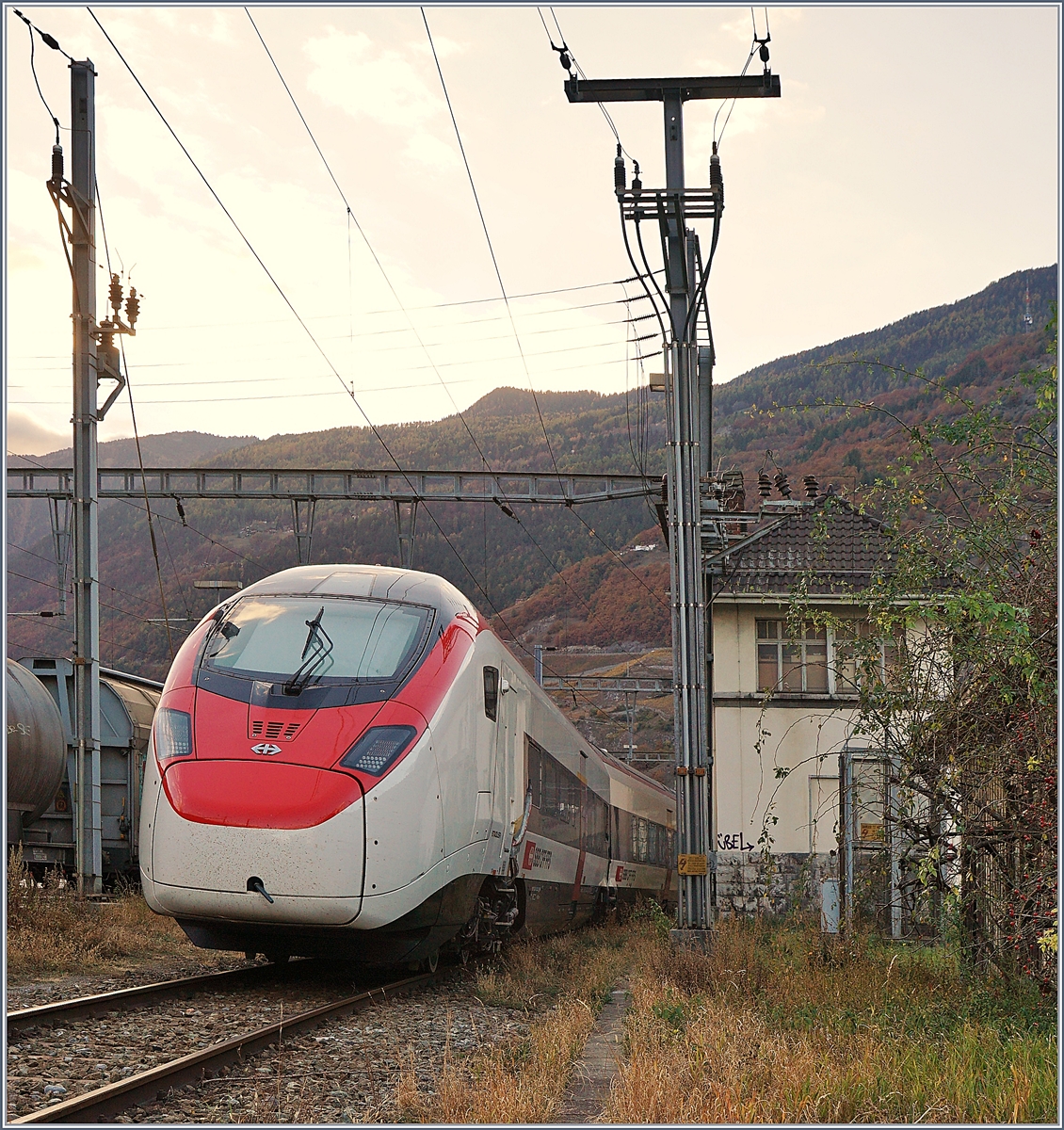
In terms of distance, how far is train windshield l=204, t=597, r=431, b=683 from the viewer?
9.71 metres

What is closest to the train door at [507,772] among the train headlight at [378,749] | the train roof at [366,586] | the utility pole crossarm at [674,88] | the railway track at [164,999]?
the train roof at [366,586]

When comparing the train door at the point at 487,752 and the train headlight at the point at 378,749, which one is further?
the train door at the point at 487,752

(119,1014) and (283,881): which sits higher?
(283,881)

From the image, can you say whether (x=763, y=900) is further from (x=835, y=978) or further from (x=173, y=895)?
(x=173, y=895)

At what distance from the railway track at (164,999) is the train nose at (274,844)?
31.4 inches

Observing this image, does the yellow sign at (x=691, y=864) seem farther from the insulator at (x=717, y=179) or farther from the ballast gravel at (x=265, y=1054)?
the insulator at (x=717, y=179)

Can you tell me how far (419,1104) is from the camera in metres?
6.22

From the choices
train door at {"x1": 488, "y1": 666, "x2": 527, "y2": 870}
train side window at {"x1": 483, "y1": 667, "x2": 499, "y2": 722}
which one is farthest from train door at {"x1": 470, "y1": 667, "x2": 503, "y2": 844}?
train door at {"x1": 488, "y1": 666, "x2": 527, "y2": 870}

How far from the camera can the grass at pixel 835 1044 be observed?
5.87 metres

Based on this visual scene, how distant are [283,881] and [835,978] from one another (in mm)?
4665

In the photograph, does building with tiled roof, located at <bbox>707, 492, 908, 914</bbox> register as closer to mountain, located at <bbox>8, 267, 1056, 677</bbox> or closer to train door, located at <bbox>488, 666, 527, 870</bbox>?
train door, located at <bbox>488, 666, 527, 870</bbox>

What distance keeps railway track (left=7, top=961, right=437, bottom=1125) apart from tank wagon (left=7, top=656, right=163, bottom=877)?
6.48 metres

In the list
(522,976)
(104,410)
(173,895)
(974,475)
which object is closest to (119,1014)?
(173,895)

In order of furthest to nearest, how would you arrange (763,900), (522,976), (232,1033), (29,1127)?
(763,900) → (522,976) → (232,1033) → (29,1127)
